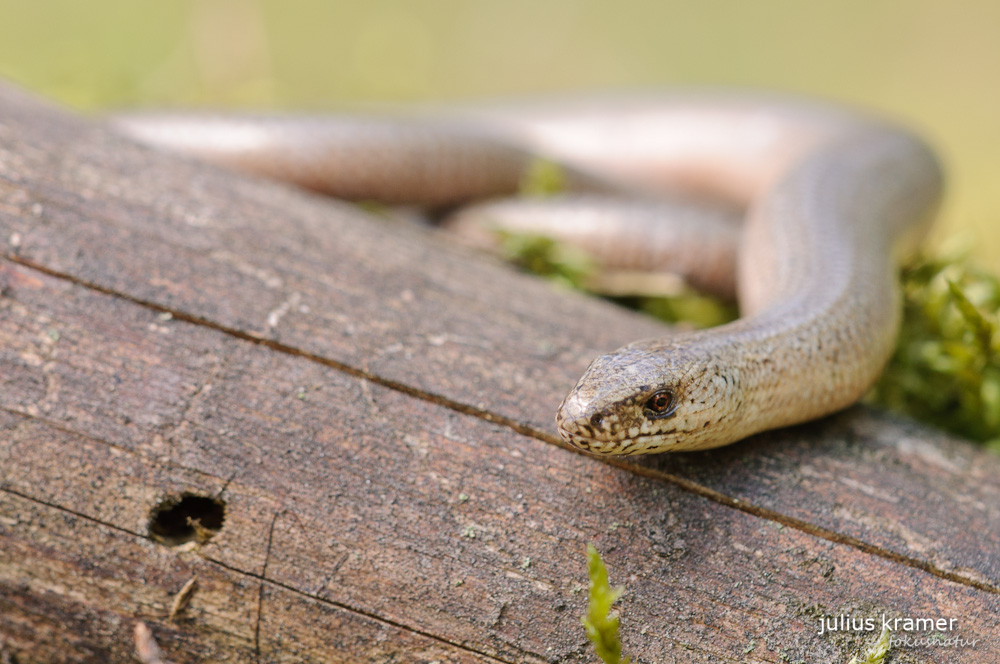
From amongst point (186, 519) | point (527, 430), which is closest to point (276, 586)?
point (186, 519)

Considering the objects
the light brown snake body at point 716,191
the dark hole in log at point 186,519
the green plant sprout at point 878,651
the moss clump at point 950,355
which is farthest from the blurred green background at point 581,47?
the green plant sprout at point 878,651

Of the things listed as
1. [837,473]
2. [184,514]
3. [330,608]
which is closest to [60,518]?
[184,514]

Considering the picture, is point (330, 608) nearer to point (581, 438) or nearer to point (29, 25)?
point (581, 438)

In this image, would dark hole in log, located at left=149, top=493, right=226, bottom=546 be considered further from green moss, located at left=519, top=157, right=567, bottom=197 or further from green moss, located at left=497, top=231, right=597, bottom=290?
Result: green moss, located at left=519, top=157, right=567, bottom=197

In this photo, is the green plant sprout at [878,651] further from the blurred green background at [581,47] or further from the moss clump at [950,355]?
the blurred green background at [581,47]

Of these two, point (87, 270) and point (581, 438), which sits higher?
point (87, 270)

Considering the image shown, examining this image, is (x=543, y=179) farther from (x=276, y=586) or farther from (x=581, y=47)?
(x=581, y=47)
